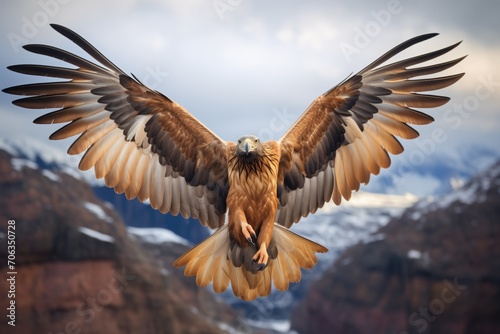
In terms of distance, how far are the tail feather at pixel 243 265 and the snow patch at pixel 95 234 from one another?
95.8 ft

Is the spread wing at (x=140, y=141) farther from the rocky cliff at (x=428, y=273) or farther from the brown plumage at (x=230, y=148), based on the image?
the rocky cliff at (x=428, y=273)

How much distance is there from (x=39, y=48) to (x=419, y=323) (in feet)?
130

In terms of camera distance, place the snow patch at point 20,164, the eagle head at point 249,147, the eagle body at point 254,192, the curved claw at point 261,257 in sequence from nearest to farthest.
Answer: the curved claw at point 261,257 < the eagle head at point 249,147 < the eagle body at point 254,192 < the snow patch at point 20,164

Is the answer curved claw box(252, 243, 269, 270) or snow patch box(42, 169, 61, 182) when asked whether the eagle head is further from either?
snow patch box(42, 169, 61, 182)

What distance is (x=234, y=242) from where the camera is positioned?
4.57 metres

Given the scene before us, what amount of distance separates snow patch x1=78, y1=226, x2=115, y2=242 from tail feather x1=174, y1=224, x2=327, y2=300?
29.2 metres

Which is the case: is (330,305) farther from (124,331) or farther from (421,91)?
(421,91)

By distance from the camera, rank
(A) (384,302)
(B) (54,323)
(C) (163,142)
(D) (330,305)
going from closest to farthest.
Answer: (C) (163,142)
(B) (54,323)
(A) (384,302)
(D) (330,305)

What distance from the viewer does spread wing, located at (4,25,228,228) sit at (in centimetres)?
506

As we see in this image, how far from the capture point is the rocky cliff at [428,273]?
38.7 m

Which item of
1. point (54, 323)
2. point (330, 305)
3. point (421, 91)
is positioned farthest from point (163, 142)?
point (330, 305)

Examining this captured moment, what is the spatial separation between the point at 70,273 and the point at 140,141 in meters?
28.0

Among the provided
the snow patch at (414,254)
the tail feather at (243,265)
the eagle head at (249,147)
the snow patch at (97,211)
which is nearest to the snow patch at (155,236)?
the snow patch at (97,211)

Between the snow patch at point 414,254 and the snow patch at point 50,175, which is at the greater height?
the snow patch at point 414,254
